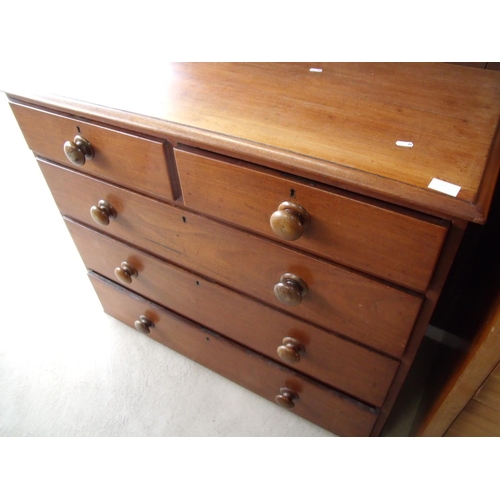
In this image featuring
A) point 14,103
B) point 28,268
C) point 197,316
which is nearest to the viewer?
point 14,103

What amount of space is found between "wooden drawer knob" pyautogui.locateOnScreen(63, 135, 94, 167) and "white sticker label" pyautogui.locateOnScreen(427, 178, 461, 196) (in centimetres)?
62

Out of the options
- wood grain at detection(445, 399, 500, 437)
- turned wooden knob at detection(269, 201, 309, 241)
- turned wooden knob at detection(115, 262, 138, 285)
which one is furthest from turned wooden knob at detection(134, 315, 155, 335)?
wood grain at detection(445, 399, 500, 437)

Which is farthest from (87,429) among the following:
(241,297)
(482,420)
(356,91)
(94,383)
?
(356,91)

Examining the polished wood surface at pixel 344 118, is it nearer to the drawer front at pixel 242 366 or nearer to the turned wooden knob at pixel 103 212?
the turned wooden knob at pixel 103 212

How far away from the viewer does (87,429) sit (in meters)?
1.11

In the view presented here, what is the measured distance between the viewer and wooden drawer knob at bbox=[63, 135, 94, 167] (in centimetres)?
78

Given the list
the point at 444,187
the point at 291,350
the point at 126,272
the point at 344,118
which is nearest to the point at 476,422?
the point at 291,350

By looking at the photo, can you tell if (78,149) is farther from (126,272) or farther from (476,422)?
(476,422)

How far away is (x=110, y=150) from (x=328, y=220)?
1.46 feet

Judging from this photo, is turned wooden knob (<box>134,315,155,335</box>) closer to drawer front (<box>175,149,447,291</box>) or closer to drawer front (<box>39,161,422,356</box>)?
drawer front (<box>39,161,422,356</box>)

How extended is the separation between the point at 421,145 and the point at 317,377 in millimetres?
563

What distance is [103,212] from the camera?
901 millimetres

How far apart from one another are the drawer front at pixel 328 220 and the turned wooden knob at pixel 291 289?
0.08 meters

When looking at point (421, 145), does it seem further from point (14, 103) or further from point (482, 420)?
point (14, 103)
